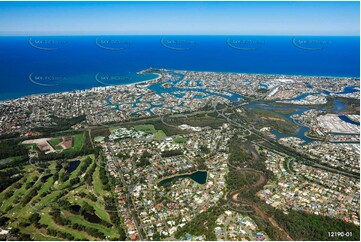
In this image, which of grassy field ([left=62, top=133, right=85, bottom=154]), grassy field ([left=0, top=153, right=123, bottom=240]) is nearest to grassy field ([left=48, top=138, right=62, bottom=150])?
grassy field ([left=62, top=133, right=85, bottom=154])

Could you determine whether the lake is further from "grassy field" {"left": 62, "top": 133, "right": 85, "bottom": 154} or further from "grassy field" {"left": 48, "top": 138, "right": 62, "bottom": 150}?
"grassy field" {"left": 48, "top": 138, "right": 62, "bottom": 150}

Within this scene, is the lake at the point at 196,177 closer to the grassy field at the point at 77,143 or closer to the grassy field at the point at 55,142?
the grassy field at the point at 77,143

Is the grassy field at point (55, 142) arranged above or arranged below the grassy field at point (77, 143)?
above

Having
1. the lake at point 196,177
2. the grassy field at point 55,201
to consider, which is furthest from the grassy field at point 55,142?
the lake at point 196,177

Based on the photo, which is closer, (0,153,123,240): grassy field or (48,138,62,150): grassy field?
(0,153,123,240): grassy field

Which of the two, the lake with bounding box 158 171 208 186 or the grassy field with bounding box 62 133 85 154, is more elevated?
the lake with bounding box 158 171 208 186

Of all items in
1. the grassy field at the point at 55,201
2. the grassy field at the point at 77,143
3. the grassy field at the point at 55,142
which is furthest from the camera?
the grassy field at the point at 55,142

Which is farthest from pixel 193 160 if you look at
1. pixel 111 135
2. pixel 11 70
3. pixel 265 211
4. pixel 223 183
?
pixel 11 70

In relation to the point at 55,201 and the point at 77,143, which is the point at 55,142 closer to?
the point at 77,143
